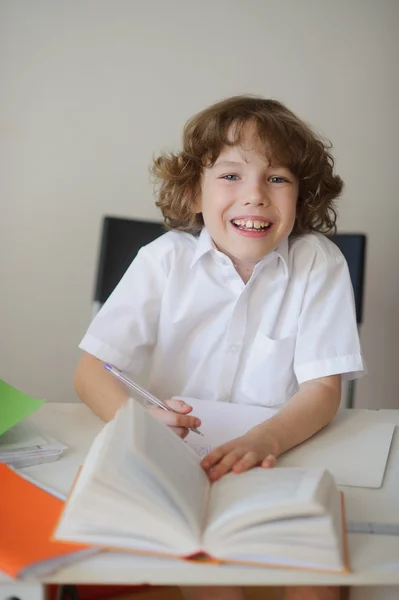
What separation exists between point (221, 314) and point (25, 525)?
0.71 metres

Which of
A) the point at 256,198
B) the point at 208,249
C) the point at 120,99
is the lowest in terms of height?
the point at 208,249

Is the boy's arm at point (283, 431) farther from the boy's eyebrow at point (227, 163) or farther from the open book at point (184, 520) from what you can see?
the boy's eyebrow at point (227, 163)

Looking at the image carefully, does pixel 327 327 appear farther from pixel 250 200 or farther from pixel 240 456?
pixel 240 456

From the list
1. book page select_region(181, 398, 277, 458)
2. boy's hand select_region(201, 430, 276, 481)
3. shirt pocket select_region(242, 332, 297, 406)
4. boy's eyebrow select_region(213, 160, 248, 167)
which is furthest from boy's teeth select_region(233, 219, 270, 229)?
boy's hand select_region(201, 430, 276, 481)

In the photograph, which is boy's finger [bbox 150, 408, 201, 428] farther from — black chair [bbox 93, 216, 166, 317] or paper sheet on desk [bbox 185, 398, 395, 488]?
black chair [bbox 93, 216, 166, 317]

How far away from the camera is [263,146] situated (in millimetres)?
1236

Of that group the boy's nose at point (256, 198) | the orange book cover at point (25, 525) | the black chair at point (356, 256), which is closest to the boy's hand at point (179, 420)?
the orange book cover at point (25, 525)

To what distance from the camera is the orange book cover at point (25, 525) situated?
0.62m

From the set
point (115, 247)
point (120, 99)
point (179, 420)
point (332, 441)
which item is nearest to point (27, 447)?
point (179, 420)

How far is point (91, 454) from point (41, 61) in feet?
5.08

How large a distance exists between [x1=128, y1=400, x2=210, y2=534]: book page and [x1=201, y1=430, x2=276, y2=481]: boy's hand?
30mm

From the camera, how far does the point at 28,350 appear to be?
2131 millimetres

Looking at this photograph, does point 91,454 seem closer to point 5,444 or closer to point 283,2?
point 5,444

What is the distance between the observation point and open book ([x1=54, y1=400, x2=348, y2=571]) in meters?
0.63
